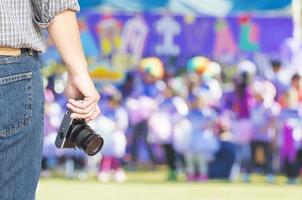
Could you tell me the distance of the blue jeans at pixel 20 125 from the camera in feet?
6.11

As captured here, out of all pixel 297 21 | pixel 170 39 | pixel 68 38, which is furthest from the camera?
pixel 170 39

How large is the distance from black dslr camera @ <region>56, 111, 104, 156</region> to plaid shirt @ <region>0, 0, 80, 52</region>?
0.22 meters

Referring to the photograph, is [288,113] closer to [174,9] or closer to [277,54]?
[277,54]

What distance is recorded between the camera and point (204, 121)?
9578 mm

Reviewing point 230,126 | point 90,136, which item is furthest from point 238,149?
point 90,136

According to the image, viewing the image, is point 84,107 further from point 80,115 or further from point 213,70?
point 213,70

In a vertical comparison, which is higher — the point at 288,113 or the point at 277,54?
the point at 277,54

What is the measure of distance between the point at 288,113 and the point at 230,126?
70 centimetres

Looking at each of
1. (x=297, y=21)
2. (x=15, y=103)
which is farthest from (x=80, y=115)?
(x=297, y=21)

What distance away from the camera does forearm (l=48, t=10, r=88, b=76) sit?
1972mm

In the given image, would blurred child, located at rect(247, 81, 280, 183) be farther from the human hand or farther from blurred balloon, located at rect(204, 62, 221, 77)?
the human hand

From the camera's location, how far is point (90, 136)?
6.68 ft

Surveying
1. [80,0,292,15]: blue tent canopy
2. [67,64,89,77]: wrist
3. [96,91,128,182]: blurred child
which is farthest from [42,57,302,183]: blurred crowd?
[67,64,89,77]: wrist

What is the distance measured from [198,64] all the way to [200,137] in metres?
0.87
